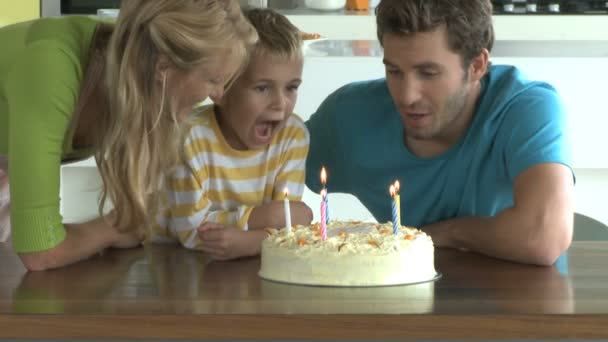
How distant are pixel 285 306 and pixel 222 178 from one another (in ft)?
2.22

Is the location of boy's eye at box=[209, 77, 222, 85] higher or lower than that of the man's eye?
higher

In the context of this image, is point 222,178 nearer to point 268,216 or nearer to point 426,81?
point 268,216

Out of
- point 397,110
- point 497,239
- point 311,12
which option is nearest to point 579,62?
point 311,12

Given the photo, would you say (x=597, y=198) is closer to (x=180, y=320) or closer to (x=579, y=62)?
(x=579, y=62)

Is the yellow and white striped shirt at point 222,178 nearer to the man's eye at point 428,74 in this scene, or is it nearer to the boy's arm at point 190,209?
the boy's arm at point 190,209

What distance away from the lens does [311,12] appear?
438cm

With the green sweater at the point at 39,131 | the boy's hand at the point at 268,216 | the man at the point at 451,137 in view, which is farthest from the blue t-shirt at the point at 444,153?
the green sweater at the point at 39,131

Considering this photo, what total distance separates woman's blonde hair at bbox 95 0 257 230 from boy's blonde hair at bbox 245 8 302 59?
0.20 metres

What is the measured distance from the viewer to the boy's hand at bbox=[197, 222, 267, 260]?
1.68 meters

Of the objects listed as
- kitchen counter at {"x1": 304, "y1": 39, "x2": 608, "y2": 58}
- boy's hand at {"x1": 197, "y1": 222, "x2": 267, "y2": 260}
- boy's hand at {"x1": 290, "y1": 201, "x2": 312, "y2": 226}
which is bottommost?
kitchen counter at {"x1": 304, "y1": 39, "x2": 608, "y2": 58}

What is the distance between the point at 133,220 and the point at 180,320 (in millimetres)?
512

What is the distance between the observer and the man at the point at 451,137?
184cm

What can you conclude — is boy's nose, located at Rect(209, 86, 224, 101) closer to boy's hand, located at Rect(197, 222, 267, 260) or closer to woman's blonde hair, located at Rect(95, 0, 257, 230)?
woman's blonde hair, located at Rect(95, 0, 257, 230)

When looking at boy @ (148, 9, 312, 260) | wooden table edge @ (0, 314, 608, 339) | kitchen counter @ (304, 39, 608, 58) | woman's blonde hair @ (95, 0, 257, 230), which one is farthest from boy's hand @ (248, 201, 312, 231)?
kitchen counter @ (304, 39, 608, 58)
